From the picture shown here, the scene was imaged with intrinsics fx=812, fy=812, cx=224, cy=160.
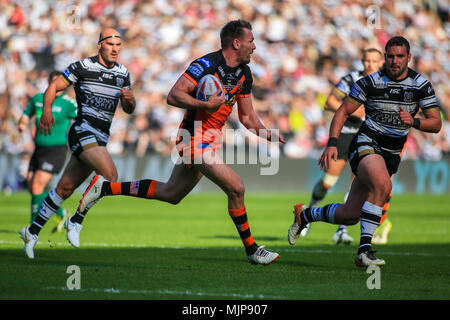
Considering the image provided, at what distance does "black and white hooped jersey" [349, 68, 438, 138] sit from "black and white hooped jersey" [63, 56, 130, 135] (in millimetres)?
2929

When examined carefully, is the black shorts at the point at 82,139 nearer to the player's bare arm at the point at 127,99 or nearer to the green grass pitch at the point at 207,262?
the player's bare arm at the point at 127,99

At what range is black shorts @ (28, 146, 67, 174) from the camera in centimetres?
1293

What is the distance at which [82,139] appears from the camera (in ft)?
30.4

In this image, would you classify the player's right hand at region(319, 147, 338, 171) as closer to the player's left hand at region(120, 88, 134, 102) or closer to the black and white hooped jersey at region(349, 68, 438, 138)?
the black and white hooped jersey at region(349, 68, 438, 138)

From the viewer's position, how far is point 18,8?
25.7 meters

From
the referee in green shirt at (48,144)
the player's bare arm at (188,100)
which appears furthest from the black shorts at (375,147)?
the referee in green shirt at (48,144)

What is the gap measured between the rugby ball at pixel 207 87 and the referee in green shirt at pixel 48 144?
5.29 metres

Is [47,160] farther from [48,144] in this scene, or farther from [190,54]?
[190,54]

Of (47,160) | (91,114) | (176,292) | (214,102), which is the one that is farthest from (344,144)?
(176,292)

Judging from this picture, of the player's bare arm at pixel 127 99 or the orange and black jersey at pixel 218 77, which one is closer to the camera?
the orange and black jersey at pixel 218 77

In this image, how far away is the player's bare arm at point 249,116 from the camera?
844 cm

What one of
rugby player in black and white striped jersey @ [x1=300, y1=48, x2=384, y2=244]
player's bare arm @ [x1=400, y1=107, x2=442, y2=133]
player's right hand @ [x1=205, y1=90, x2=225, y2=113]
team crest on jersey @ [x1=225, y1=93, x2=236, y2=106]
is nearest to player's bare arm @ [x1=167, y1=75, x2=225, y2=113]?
player's right hand @ [x1=205, y1=90, x2=225, y2=113]

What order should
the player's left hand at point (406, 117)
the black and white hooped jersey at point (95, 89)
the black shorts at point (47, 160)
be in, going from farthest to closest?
the black shorts at point (47, 160), the black and white hooped jersey at point (95, 89), the player's left hand at point (406, 117)

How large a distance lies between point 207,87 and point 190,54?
18.0 m
